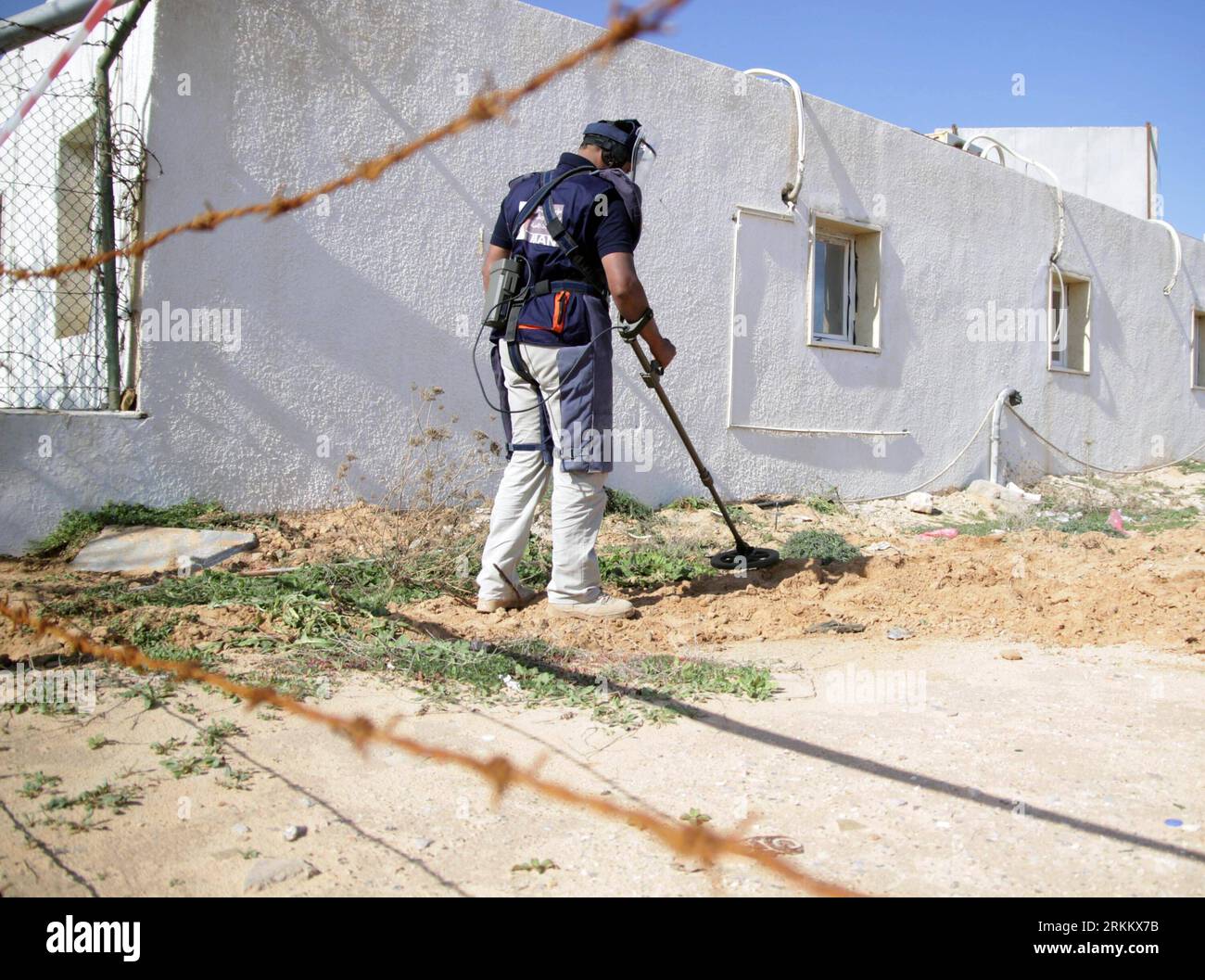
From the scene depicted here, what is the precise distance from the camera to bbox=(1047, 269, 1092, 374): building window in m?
9.90

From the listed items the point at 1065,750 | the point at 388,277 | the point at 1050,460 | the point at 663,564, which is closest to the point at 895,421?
the point at 1050,460

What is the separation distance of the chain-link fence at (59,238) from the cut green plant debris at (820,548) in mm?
3549

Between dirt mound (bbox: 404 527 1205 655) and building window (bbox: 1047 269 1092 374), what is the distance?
5.46 m

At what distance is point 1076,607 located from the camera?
4070 mm

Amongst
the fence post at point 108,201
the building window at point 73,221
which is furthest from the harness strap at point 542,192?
the building window at point 73,221

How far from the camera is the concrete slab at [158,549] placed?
13.6ft

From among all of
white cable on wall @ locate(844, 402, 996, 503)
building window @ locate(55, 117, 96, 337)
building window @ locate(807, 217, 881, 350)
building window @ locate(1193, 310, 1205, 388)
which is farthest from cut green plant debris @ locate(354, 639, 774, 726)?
building window @ locate(1193, 310, 1205, 388)

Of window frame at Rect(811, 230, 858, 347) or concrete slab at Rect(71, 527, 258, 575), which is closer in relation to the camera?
concrete slab at Rect(71, 527, 258, 575)

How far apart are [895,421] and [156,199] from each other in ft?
19.3

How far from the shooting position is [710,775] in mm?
2352

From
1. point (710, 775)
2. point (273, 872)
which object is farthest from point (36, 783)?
point (710, 775)

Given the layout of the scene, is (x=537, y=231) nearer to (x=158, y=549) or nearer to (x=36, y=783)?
(x=158, y=549)

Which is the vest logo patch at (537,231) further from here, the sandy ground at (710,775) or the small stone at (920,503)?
the small stone at (920,503)

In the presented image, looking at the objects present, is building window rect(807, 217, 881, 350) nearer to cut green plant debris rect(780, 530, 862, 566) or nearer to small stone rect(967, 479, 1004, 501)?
small stone rect(967, 479, 1004, 501)
